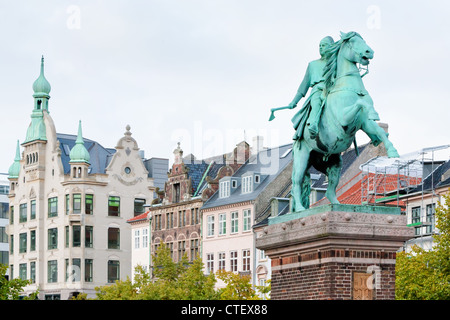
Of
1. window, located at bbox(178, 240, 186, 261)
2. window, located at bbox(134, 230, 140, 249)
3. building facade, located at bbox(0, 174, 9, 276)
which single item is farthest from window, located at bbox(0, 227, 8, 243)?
window, located at bbox(178, 240, 186, 261)

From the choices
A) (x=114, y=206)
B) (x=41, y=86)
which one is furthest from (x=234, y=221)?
(x=41, y=86)

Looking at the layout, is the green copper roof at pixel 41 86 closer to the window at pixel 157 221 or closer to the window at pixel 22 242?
the window at pixel 22 242

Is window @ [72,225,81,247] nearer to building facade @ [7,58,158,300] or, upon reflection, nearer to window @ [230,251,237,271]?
building facade @ [7,58,158,300]

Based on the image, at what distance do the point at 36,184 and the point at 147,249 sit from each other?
47.4 ft

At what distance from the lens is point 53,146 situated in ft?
339

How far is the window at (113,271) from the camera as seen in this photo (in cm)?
10106

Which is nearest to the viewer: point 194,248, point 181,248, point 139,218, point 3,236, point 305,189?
point 305,189

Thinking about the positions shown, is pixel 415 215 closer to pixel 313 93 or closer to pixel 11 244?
pixel 313 93

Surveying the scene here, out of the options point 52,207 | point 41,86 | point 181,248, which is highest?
point 41,86

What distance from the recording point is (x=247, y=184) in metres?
84.4

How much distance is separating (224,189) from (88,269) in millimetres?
18735

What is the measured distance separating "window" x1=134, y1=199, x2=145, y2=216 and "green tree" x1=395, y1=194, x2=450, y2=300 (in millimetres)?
55991

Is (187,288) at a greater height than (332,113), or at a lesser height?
lesser
